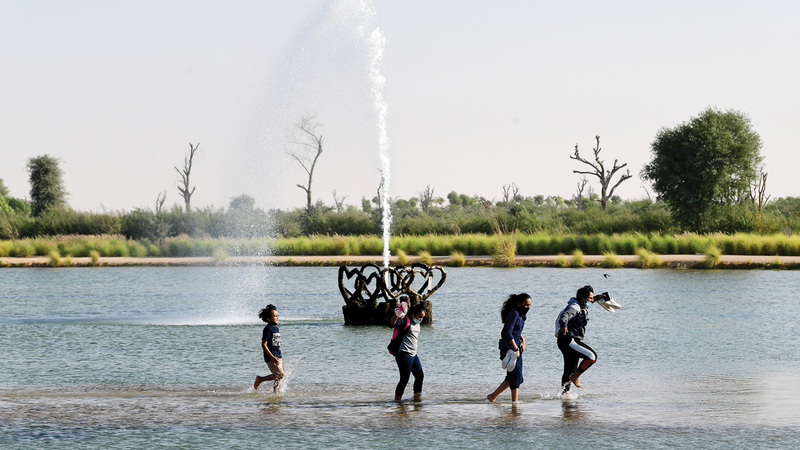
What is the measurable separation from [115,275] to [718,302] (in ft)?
92.1

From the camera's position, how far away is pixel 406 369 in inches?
455

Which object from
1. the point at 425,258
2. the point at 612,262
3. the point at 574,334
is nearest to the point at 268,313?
the point at 574,334

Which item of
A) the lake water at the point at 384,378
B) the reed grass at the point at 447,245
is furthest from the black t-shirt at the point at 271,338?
the reed grass at the point at 447,245

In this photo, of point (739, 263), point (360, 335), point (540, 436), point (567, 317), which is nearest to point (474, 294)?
point (360, 335)

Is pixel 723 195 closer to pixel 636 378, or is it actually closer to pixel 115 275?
pixel 115 275

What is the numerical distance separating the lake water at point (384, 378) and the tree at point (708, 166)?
98.4 feet

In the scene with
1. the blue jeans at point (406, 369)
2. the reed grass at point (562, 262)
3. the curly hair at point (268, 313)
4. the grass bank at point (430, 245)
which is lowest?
the blue jeans at point (406, 369)

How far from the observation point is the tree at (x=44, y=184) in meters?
82.1

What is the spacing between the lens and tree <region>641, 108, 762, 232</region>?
56.9 metres

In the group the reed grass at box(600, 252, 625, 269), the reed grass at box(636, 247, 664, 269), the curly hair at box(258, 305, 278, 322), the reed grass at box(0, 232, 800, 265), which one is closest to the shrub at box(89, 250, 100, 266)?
the reed grass at box(0, 232, 800, 265)

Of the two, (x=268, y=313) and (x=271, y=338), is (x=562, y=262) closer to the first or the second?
(x=271, y=338)

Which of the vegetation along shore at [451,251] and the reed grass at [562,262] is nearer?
the vegetation along shore at [451,251]

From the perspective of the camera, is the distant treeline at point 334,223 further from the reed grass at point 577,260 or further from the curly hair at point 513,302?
the curly hair at point 513,302

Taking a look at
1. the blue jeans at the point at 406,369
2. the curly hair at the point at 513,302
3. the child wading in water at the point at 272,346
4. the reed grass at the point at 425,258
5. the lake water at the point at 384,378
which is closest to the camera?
the lake water at the point at 384,378
